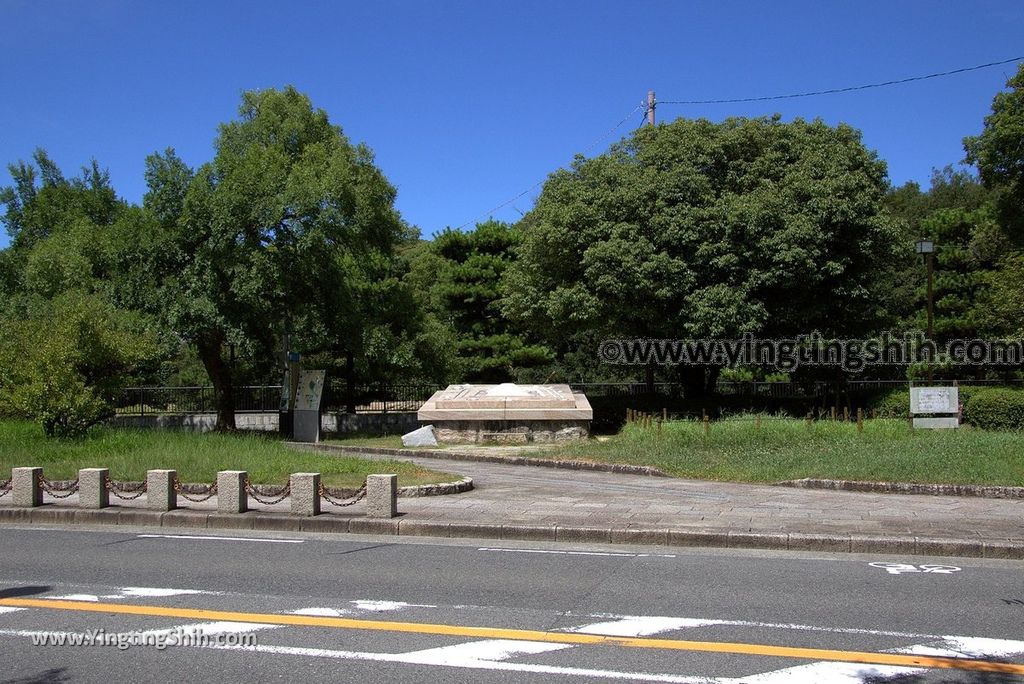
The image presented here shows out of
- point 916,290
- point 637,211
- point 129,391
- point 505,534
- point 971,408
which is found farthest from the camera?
point 916,290

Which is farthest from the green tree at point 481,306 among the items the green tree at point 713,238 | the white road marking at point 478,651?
the white road marking at point 478,651

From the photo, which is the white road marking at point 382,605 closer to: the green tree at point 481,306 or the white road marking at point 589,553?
the white road marking at point 589,553

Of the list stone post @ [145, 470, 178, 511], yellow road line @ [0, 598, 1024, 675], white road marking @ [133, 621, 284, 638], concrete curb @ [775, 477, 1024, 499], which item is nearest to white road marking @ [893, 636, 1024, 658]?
yellow road line @ [0, 598, 1024, 675]

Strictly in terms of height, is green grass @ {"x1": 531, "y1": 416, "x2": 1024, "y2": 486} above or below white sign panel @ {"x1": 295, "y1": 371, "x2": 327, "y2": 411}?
below

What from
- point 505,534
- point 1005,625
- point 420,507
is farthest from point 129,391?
point 1005,625

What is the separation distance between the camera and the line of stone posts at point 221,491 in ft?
40.5

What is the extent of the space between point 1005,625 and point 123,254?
23648 millimetres

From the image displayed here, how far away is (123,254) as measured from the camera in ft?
80.6

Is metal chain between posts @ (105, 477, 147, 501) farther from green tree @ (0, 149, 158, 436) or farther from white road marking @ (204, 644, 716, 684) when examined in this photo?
white road marking @ (204, 644, 716, 684)

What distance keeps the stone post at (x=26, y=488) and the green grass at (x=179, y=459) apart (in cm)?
170

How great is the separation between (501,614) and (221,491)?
22.6 feet

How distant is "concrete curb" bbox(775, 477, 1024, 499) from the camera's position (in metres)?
13.8

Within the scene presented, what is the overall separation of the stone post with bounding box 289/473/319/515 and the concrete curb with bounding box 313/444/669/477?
7.23m

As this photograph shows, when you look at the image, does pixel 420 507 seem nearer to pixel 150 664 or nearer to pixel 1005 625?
pixel 150 664
